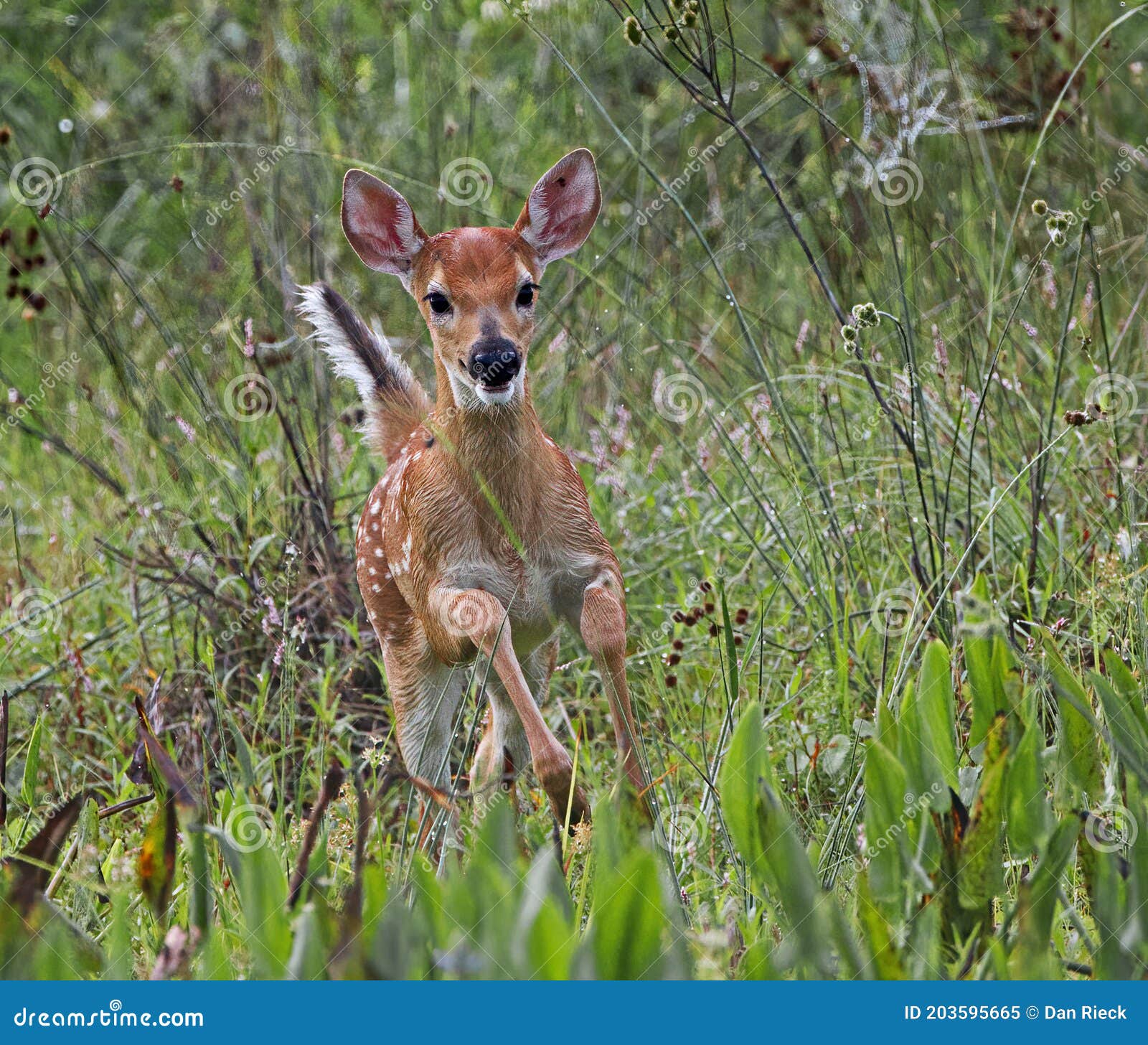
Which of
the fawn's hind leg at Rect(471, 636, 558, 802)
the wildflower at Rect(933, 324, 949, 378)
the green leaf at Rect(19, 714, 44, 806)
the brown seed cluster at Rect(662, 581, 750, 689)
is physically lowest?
the green leaf at Rect(19, 714, 44, 806)

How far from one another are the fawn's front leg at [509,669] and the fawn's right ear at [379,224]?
75cm

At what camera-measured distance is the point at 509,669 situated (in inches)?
103

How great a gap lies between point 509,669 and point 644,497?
Answer: 1.95 metres

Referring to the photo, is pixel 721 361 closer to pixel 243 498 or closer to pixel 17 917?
pixel 243 498

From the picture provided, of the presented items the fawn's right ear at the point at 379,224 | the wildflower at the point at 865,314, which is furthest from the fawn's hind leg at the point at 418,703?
the wildflower at the point at 865,314

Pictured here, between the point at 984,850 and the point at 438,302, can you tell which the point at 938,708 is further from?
the point at 438,302

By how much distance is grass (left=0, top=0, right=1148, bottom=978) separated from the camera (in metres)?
1.98

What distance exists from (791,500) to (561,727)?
3.17 ft

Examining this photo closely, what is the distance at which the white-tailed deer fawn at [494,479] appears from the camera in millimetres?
2650

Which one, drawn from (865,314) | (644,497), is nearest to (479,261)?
(865,314)

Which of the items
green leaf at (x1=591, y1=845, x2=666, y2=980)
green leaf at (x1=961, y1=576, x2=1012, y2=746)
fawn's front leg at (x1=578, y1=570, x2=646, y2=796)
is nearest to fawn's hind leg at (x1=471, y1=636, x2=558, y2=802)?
fawn's front leg at (x1=578, y1=570, x2=646, y2=796)

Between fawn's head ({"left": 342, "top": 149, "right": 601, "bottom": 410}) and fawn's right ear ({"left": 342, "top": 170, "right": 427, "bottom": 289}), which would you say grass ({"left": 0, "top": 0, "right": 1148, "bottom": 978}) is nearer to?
fawn's head ({"left": 342, "top": 149, "right": 601, "bottom": 410})

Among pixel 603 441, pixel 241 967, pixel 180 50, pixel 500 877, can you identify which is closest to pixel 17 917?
pixel 241 967

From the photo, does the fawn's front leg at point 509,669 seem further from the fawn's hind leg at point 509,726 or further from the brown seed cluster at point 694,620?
the brown seed cluster at point 694,620
